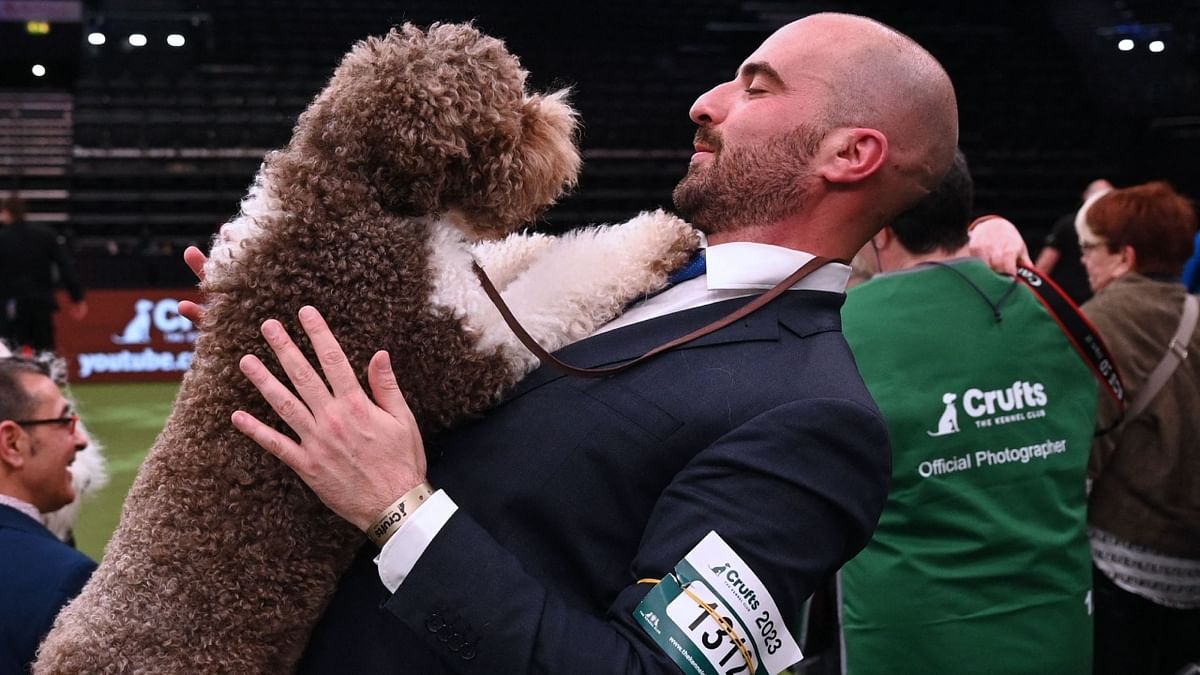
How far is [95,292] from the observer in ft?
33.8

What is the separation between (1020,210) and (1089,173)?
Answer: 124cm

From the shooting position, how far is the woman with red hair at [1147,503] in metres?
2.72

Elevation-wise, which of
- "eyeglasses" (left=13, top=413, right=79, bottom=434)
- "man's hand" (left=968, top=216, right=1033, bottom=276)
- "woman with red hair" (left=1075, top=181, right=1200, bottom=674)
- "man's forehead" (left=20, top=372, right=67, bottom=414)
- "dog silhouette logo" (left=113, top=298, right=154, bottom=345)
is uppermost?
"man's hand" (left=968, top=216, right=1033, bottom=276)

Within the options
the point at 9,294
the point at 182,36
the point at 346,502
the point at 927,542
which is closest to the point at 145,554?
the point at 346,502

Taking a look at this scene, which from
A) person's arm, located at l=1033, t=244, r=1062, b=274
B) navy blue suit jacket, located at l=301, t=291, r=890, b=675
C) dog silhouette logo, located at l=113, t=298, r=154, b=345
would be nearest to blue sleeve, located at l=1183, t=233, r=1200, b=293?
person's arm, located at l=1033, t=244, r=1062, b=274

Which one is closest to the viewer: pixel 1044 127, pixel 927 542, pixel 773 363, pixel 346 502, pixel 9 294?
pixel 346 502

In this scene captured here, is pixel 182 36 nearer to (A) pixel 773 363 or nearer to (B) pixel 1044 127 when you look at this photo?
(B) pixel 1044 127

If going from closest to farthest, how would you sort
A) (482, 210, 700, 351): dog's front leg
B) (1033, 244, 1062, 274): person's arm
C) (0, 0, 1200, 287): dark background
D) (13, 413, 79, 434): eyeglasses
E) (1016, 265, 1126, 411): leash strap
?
(482, 210, 700, 351): dog's front leg → (1016, 265, 1126, 411): leash strap → (13, 413, 79, 434): eyeglasses → (1033, 244, 1062, 274): person's arm → (0, 0, 1200, 287): dark background

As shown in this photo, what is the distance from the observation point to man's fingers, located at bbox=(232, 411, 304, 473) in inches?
45.8

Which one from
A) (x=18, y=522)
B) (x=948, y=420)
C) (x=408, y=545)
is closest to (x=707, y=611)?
(x=408, y=545)

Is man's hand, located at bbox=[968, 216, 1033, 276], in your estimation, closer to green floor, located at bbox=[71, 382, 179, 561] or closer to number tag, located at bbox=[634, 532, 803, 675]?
number tag, located at bbox=[634, 532, 803, 675]

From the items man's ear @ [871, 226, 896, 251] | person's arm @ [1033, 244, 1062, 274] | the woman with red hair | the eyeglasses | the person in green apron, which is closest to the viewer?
the person in green apron

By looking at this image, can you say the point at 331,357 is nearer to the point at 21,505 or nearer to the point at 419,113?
the point at 419,113

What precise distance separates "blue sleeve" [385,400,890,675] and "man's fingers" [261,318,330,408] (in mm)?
193
